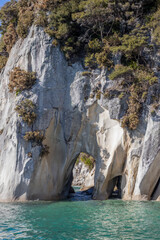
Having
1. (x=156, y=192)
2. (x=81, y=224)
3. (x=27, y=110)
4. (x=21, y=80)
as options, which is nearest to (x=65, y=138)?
(x=27, y=110)

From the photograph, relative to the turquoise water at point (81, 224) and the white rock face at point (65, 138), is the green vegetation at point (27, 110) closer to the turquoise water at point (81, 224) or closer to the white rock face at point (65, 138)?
the white rock face at point (65, 138)

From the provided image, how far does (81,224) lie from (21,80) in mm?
16524

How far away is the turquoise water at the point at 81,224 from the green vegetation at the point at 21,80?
12.3 m

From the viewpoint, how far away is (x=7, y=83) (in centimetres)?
3016

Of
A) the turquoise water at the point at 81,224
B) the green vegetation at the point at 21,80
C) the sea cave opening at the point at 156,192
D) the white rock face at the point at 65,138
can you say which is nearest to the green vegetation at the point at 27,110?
the white rock face at the point at 65,138

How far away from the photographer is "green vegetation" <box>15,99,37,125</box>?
989 inches

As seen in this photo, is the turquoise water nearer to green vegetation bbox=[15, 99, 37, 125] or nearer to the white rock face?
the white rock face

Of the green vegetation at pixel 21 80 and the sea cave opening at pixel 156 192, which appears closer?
the sea cave opening at pixel 156 192

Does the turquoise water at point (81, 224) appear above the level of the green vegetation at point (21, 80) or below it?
below

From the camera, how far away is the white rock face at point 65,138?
23938mm

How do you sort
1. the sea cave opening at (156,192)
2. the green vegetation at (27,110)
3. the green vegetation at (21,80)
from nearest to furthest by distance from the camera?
the sea cave opening at (156,192)
the green vegetation at (27,110)
the green vegetation at (21,80)

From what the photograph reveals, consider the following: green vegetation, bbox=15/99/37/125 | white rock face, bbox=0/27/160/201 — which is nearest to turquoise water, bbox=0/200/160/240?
white rock face, bbox=0/27/160/201

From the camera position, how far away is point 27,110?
25.5 meters

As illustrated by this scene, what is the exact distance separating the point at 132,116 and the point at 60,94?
24.0 ft
